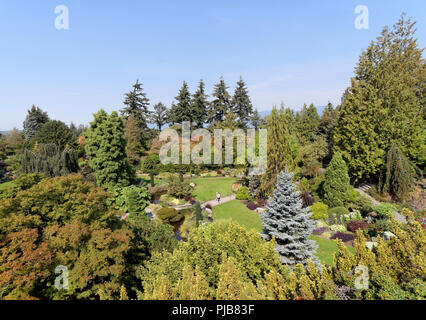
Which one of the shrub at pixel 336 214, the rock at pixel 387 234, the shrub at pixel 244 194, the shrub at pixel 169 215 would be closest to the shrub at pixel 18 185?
the shrub at pixel 169 215

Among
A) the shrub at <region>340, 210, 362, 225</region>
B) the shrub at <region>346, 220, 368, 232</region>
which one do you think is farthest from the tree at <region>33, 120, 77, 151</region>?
the shrub at <region>346, 220, 368, 232</region>

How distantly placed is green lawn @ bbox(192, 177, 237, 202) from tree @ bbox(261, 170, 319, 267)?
14.3 meters

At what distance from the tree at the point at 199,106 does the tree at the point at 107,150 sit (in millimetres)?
23452

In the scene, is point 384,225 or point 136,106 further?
point 136,106

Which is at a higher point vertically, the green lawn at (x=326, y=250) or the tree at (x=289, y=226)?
the tree at (x=289, y=226)

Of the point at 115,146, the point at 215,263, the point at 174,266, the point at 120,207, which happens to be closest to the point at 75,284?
the point at 174,266

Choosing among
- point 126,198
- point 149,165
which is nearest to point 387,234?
point 126,198

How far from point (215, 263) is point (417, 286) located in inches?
209

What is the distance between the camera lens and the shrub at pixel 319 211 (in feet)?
57.1

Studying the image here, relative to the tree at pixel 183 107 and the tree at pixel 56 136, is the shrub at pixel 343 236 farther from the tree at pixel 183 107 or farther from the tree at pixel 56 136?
the tree at pixel 56 136

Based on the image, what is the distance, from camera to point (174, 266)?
7648mm

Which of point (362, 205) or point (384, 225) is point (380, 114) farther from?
point (384, 225)

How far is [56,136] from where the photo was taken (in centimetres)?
4031

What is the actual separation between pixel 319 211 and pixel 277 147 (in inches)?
262
